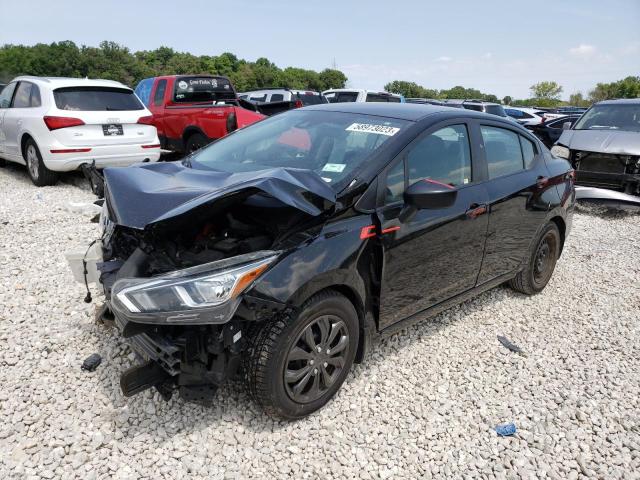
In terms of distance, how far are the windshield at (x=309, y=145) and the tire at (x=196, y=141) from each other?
5.88 m

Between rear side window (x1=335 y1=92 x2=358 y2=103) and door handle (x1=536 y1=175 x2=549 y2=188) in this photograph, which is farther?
rear side window (x1=335 y1=92 x2=358 y2=103)

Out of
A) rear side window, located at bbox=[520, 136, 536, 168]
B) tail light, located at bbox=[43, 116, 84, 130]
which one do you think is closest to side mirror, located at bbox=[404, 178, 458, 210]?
rear side window, located at bbox=[520, 136, 536, 168]

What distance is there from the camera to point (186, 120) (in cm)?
952

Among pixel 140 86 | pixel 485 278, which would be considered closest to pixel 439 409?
pixel 485 278

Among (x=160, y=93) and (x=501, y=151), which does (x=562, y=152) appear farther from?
(x=160, y=93)

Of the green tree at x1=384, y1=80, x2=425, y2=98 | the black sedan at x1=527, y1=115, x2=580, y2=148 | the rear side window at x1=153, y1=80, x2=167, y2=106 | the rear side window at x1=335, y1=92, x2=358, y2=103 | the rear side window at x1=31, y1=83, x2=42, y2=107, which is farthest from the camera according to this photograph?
the green tree at x1=384, y1=80, x2=425, y2=98

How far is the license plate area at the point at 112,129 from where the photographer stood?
280 inches

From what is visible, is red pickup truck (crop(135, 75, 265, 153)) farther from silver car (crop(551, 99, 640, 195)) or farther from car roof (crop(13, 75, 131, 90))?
silver car (crop(551, 99, 640, 195))

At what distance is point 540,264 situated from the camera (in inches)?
175

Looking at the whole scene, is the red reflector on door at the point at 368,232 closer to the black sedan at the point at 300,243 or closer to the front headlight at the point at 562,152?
the black sedan at the point at 300,243

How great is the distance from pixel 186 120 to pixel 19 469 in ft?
26.8

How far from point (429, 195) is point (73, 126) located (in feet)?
19.9

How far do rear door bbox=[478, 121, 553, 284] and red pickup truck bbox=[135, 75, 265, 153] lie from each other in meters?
5.53

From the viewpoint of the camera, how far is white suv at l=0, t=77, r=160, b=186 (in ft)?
22.6
